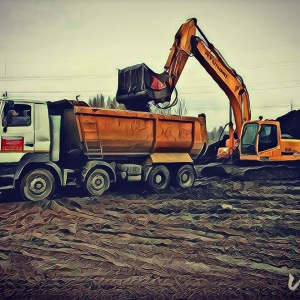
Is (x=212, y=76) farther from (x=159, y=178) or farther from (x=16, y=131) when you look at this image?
(x=16, y=131)

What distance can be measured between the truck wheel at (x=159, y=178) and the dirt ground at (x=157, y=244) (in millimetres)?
89

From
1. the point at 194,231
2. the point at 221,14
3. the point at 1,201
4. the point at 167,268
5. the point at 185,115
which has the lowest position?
the point at 167,268

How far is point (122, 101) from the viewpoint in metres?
4.07

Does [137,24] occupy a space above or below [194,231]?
above

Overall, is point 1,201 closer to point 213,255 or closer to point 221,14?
point 213,255

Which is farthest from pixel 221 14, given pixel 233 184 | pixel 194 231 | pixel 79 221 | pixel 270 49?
pixel 79 221

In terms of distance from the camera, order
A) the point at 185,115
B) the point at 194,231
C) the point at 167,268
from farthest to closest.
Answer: the point at 185,115 → the point at 194,231 → the point at 167,268

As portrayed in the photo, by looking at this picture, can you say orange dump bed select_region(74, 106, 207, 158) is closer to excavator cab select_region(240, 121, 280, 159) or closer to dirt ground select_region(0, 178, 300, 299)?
dirt ground select_region(0, 178, 300, 299)

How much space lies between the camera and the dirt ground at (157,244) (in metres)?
3.55

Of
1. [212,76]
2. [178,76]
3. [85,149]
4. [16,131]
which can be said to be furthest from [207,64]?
[16,131]

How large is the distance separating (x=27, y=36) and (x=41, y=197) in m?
1.53

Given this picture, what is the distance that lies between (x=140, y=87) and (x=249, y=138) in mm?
1364

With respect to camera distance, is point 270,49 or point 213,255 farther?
point 270,49

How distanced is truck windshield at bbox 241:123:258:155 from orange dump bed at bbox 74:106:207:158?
505 millimetres
